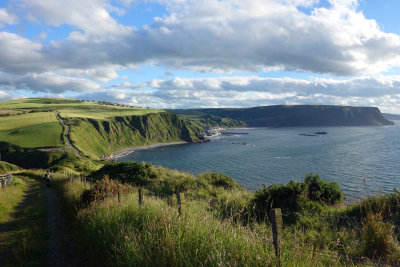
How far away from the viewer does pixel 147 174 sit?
2495cm

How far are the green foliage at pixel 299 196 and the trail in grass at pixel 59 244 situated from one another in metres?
8.42

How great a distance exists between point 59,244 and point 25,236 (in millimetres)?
1922

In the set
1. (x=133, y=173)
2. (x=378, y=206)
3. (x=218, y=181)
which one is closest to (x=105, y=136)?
(x=133, y=173)

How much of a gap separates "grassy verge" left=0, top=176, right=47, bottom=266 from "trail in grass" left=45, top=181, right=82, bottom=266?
230mm

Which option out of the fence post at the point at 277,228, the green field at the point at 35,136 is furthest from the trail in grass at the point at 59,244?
the green field at the point at 35,136

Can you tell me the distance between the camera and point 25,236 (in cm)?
1069

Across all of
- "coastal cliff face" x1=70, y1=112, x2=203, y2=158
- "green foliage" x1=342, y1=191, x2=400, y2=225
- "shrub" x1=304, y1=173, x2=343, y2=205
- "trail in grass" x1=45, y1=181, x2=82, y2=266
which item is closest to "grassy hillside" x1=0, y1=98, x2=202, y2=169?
"coastal cliff face" x1=70, y1=112, x2=203, y2=158

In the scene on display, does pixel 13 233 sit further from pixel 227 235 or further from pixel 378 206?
pixel 378 206

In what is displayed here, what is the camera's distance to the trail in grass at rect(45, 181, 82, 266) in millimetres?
8445

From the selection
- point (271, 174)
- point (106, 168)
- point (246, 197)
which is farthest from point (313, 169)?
point (246, 197)

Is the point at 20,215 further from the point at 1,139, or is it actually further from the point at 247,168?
the point at 1,139

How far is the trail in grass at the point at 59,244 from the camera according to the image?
332 inches

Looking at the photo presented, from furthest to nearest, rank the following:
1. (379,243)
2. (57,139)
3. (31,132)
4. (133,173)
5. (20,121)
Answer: (20,121) → (31,132) → (57,139) → (133,173) → (379,243)

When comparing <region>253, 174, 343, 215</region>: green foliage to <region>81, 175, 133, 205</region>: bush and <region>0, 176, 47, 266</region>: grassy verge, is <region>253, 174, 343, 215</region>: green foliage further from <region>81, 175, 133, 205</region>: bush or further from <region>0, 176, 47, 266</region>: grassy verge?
<region>0, 176, 47, 266</region>: grassy verge
